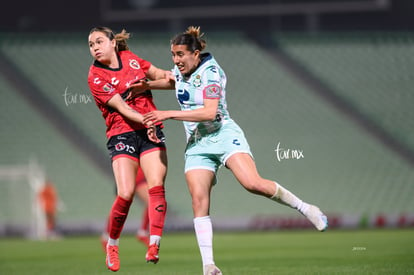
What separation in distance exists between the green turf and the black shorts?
138 cm

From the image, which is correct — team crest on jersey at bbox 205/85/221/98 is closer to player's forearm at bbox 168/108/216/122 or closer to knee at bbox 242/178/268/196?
player's forearm at bbox 168/108/216/122

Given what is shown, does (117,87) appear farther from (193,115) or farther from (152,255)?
(152,255)

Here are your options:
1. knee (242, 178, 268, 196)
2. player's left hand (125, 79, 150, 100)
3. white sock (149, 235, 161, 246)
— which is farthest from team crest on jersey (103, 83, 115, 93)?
knee (242, 178, 268, 196)

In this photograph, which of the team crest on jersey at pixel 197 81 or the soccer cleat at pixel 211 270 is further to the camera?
the team crest on jersey at pixel 197 81

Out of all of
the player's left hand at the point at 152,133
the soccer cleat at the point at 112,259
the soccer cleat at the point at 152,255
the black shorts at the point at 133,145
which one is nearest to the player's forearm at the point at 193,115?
the player's left hand at the point at 152,133

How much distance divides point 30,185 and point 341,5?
28.9 feet

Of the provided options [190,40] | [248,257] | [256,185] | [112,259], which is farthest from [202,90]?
[248,257]

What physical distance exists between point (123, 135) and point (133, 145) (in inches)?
5.2

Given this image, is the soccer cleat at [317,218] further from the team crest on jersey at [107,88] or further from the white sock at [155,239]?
the team crest on jersey at [107,88]

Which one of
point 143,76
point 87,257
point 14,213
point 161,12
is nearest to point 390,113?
point 161,12

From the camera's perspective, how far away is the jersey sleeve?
249 inches

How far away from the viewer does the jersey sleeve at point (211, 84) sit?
6.32 m

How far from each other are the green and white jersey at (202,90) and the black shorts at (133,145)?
0.46 meters

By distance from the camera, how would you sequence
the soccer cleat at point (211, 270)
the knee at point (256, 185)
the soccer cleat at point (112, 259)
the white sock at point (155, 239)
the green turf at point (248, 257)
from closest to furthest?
the soccer cleat at point (211, 270), the knee at point (256, 185), the white sock at point (155, 239), the soccer cleat at point (112, 259), the green turf at point (248, 257)
